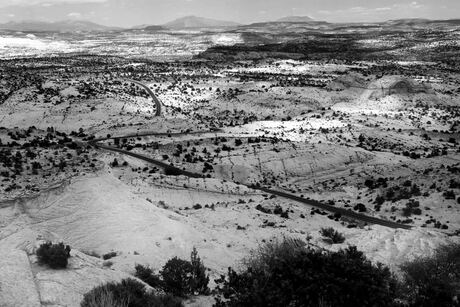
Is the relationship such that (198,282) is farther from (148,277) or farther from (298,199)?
(298,199)

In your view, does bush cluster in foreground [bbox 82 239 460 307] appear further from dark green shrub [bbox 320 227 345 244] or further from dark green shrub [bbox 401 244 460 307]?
dark green shrub [bbox 320 227 345 244]

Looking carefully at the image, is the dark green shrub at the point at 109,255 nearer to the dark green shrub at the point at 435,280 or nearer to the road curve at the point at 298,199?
the dark green shrub at the point at 435,280

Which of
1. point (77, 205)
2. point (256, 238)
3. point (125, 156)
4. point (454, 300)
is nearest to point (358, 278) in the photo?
point (454, 300)

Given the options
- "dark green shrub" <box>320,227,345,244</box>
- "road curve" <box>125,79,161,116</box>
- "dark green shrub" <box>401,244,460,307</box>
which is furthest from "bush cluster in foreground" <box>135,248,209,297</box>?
"road curve" <box>125,79,161,116</box>

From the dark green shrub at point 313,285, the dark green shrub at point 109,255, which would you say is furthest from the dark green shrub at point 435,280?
the dark green shrub at point 109,255

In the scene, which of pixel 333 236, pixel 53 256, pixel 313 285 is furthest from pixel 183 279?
pixel 333 236

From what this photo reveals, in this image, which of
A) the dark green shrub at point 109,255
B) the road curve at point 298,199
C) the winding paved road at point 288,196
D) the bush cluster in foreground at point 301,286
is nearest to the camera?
the bush cluster in foreground at point 301,286

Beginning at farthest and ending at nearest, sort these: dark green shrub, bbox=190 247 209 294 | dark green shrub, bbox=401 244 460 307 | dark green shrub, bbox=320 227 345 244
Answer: dark green shrub, bbox=320 227 345 244, dark green shrub, bbox=190 247 209 294, dark green shrub, bbox=401 244 460 307
